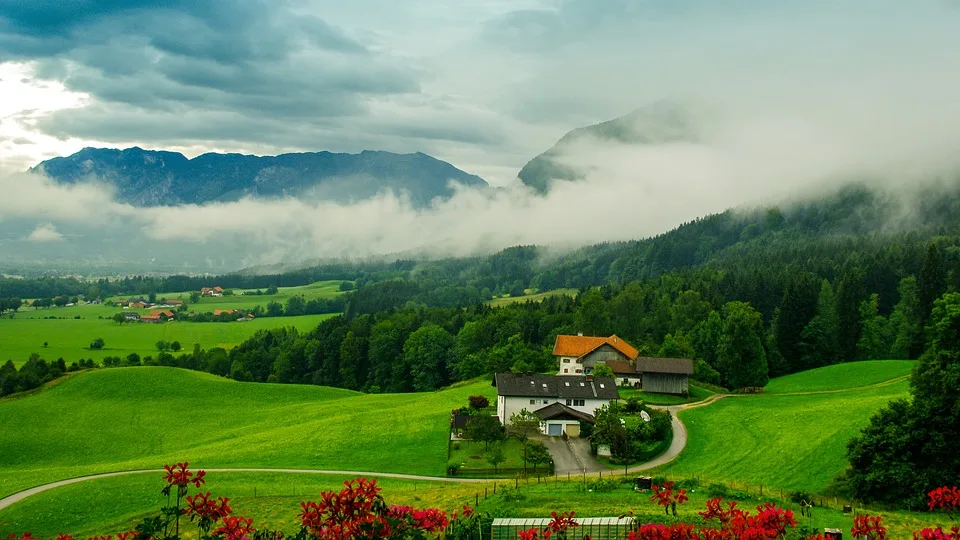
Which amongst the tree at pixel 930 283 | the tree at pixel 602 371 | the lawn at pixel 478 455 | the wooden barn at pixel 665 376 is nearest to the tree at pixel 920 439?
the lawn at pixel 478 455

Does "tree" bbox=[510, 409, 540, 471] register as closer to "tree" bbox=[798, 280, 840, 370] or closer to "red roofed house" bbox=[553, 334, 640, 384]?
"red roofed house" bbox=[553, 334, 640, 384]

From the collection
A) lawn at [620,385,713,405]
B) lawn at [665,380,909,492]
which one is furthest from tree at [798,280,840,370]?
lawn at [665,380,909,492]

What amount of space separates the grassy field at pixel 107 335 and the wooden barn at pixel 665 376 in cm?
9759

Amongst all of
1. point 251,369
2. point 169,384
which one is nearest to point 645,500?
point 169,384

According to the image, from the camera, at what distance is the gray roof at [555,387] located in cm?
6025

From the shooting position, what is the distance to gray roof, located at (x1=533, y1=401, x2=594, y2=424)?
2265 inches

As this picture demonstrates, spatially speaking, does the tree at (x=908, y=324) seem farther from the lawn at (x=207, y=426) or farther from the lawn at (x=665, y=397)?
the lawn at (x=207, y=426)

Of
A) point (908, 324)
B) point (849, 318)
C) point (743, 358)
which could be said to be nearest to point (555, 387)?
point (743, 358)

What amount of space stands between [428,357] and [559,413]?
52727 millimetres

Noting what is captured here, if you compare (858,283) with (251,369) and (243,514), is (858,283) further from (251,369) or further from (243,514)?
(251,369)

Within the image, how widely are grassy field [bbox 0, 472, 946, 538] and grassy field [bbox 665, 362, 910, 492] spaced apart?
34.1 ft

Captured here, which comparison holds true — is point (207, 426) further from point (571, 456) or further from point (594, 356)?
point (594, 356)

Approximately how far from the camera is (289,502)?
35.6 meters

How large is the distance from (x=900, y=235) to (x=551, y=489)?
168m
